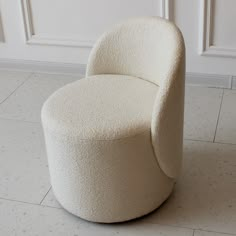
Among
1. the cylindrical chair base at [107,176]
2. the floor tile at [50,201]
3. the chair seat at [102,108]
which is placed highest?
the chair seat at [102,108]

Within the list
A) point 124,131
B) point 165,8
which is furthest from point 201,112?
point 124,131

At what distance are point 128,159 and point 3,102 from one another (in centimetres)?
116

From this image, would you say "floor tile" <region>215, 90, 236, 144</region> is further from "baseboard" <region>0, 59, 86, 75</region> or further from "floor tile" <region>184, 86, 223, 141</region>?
"baseboard" <region>0, 59, 86, 75</region>

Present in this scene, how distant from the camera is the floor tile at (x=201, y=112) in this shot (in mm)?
2311

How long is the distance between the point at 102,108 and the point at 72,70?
3.78 feet

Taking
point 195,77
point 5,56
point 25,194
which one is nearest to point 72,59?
point 5,56

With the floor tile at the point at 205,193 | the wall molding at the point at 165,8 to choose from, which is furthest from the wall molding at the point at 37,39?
the floor tile at the point at 205,193

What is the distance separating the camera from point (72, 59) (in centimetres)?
287

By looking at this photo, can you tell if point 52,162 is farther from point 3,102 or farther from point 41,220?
point 3,102

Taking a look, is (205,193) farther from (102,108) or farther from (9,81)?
(9,81)

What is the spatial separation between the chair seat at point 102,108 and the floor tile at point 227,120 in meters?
0.49

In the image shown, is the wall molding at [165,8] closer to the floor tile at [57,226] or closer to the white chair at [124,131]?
the white chair at [124,131]

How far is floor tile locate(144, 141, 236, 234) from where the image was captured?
1.83 m

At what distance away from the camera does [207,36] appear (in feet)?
8.46
